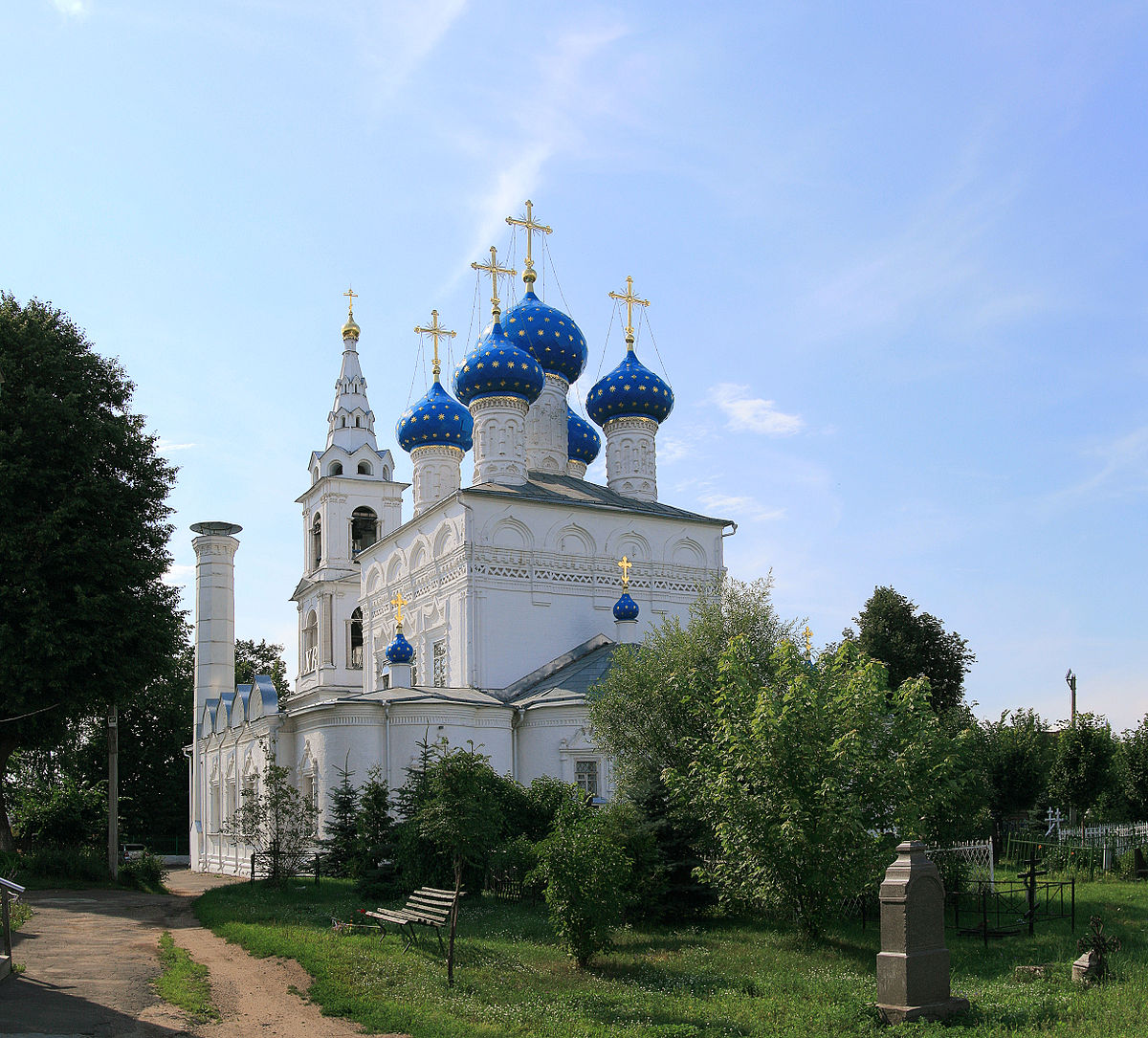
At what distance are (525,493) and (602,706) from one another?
27.7 ft

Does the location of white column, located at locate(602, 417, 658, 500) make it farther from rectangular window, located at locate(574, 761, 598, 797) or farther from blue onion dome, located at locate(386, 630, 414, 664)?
rectangular window, located at locate(574, 761, 598, 797)

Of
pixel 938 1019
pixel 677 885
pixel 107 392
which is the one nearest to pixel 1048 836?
pixel 677 885

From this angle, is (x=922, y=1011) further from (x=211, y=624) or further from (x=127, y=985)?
(x=211, y=624)

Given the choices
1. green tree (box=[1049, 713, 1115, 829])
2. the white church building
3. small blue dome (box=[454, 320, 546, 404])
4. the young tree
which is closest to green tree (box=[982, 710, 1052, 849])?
green tree (box=[1049, 713, 1115, 829])

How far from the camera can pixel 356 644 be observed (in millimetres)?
33625

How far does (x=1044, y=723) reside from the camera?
32.9m

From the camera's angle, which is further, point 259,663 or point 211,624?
point 259,663

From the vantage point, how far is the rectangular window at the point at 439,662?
77.0ft

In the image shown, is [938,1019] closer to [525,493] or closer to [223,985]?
[223,985]

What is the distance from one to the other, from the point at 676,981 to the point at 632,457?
18076mm

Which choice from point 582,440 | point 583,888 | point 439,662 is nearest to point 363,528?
point 582,440

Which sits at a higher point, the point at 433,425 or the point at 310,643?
the point at 433,425

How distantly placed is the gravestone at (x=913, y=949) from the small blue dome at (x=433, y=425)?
20480 mm

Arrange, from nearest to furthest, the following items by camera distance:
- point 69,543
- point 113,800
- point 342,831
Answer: point 69,543
point 342,831
point 113,800
